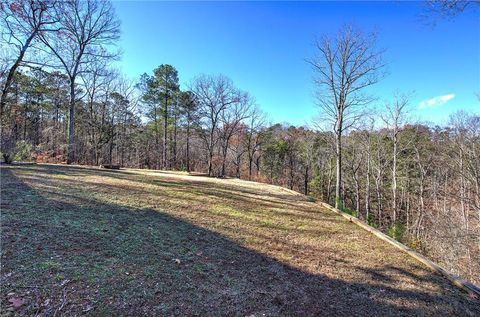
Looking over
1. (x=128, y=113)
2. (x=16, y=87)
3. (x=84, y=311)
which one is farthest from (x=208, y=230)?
(x=16, y=87)

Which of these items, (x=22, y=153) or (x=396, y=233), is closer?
(x=22, y=153)

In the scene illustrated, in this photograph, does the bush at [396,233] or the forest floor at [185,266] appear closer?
the forest floor at [185,266]

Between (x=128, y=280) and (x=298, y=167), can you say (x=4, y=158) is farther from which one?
(x=298, y=167)

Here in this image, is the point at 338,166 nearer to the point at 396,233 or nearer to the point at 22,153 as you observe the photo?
the point at 396,233

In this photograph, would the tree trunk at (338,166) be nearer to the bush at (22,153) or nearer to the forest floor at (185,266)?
the forest floor at (185,266)

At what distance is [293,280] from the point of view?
2.93 m

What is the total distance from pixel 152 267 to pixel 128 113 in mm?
24720

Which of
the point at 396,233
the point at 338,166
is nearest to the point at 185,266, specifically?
the point at 338,166

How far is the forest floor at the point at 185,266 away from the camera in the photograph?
2146mm

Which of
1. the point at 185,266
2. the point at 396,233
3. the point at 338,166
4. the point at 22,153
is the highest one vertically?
the point at 22,153

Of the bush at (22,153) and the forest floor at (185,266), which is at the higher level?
the bush at (22,153)

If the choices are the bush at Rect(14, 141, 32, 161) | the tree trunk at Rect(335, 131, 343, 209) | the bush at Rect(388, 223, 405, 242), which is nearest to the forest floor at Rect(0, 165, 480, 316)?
the tree trunk at Rect(335, 131, 343, 209)

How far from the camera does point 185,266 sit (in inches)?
115

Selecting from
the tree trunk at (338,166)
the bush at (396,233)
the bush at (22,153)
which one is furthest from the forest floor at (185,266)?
the bush at (396,233)
